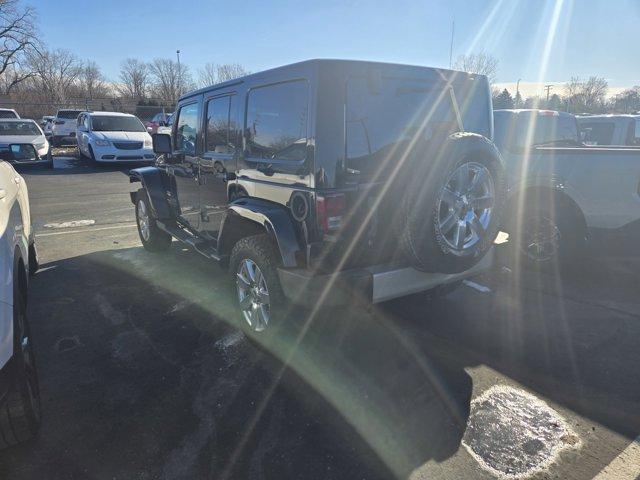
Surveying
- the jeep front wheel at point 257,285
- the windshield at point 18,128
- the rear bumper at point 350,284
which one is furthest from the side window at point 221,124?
the windshield at point 18,128

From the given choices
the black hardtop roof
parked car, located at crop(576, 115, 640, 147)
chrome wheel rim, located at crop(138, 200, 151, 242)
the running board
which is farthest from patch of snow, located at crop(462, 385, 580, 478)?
parked car, located at crop(576, 115, 640, 147)

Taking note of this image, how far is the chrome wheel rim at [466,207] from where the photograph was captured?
9.62ft

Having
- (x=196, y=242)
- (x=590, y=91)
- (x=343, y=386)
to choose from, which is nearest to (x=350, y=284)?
(x=343, y=386)

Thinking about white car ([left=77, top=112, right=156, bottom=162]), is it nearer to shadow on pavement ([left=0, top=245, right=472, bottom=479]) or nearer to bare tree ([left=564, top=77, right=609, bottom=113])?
shadow on pavement ([left=0, top=245, right=472, bottom=479])

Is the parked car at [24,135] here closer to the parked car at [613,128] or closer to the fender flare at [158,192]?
the fender flare at [158,192]

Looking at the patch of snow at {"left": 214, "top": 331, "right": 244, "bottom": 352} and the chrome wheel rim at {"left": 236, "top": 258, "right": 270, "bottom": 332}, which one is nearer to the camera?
the chrome wheel rim at {"left": 236, "top": 258, "right": 270, "bottom": 332}

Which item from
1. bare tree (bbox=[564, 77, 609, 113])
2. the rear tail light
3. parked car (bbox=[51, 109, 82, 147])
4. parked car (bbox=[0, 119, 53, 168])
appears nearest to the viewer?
the rear tail light

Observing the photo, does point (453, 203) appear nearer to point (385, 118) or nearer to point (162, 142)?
point (385, 118)

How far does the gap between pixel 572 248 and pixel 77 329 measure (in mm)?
5188

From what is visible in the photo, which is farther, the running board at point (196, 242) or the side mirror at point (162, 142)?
the side mirror at point (162, 142)

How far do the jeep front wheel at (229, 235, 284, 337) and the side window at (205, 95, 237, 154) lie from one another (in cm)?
94

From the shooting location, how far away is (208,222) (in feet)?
14.1

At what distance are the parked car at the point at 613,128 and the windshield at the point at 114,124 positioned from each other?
14166 mm

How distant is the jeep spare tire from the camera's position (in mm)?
2707
